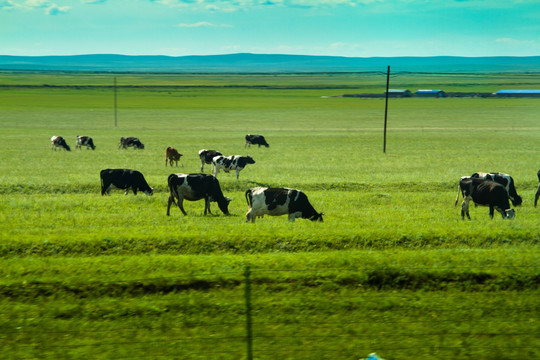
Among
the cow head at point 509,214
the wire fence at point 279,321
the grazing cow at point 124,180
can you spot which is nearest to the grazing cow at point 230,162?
the grazing cow at point 124,180

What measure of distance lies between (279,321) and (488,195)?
41.0 ft

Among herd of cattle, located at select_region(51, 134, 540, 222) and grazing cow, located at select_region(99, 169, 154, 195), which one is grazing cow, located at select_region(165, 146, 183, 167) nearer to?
herd of cattle, located at select_region(51, 134, 540, 222)

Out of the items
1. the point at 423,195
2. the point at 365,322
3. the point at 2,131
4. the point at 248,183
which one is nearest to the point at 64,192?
the point at 248,183

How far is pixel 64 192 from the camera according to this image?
1114 inches

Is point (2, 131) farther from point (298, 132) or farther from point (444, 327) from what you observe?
point (444, 327)

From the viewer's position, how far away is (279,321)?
10.5m

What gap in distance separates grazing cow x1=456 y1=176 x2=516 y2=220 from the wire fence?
833 centimetres

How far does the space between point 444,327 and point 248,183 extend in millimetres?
20878

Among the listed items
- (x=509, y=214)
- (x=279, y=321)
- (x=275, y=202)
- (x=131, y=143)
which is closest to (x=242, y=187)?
(x=275, y=202)

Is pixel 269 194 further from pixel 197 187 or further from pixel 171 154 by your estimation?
pixel 171 154

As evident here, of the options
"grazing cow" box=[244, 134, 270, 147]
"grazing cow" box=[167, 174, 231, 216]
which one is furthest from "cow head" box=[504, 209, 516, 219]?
"grazing cow" box=[244, 134, 270, 147]

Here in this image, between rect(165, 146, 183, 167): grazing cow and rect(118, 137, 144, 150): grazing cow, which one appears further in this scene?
rect(118, 137, 144, 150): grazing cow

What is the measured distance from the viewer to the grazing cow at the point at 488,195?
20.2 meters

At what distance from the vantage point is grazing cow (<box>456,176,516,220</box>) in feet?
66.2
